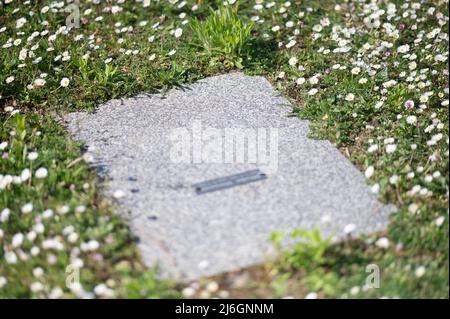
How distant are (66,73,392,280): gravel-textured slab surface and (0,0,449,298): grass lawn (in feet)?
0.37

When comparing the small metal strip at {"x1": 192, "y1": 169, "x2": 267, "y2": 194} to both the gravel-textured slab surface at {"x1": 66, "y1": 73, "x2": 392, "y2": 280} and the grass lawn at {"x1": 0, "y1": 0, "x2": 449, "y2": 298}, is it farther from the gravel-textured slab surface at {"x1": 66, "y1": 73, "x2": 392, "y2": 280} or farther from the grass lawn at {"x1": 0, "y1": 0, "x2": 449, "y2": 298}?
the grass lawn at {"x1": 0, "y1": 0, "x2": 449, "y2": 298}

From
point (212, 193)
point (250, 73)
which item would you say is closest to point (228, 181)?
point (212, 193)

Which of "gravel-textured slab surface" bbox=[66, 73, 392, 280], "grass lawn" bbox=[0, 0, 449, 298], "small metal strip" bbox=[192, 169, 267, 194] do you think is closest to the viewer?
"grass lawn" bbox=[0, 0, 449, 298]

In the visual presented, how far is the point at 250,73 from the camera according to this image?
5.36m

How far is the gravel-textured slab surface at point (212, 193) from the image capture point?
3.65m

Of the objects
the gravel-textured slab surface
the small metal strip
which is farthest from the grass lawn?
the small metal strip

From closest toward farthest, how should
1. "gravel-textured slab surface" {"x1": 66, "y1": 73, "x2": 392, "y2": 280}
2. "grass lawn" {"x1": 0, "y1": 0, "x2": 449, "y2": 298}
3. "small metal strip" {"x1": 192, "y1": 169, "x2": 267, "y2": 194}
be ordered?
"grass lawn" {"x1": 0, "y1": 0, "x2": 449, "y2": 298} < "gravel-textured slab surface" {"x1": 66, "y1": 73, "x2": 392, "y2": 280} < "small metal strip" {"x1": 192, "y1": 169, "x2": 267, "y2": 194}

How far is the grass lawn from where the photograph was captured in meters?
3.49

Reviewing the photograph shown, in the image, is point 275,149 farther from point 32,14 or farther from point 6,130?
point 32,14

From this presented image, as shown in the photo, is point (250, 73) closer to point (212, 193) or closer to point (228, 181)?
point (228, 181)

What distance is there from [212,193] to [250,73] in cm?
165

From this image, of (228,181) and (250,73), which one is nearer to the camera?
(228,181)

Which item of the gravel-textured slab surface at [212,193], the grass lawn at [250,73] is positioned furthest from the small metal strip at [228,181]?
the grass lawn at [250,73]

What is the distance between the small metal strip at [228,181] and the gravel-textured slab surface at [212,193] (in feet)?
0.13
